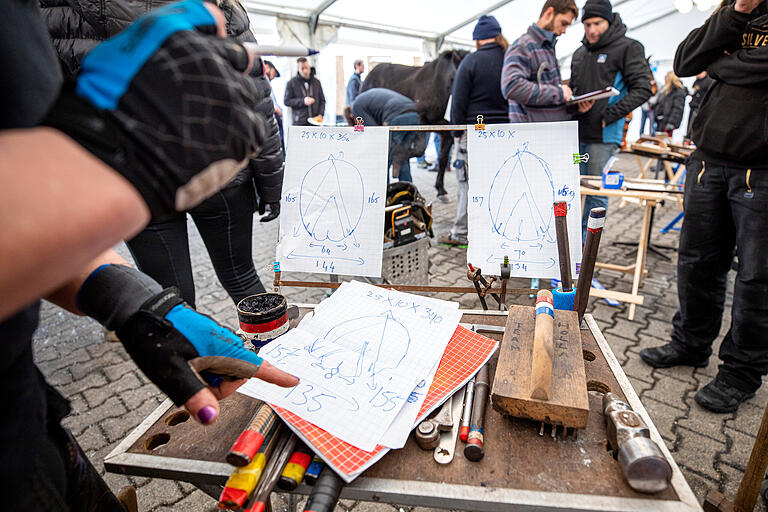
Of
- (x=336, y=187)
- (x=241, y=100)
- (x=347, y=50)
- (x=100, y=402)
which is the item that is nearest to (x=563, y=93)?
(x=336, y=187)

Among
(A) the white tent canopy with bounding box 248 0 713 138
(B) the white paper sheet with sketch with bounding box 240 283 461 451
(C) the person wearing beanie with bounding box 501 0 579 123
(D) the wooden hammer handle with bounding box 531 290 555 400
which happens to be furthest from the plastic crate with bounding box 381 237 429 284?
(A) the white tent canopy with bounding box 248 0 713 138

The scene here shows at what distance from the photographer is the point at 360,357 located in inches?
43.7

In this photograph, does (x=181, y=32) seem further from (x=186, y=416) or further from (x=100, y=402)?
(x=100, y=402)

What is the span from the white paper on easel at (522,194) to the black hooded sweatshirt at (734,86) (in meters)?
0.87

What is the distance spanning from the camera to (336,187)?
5.86 ft

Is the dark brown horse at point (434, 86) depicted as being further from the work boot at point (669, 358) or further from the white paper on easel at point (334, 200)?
the white paper on easel at point (334, 200)

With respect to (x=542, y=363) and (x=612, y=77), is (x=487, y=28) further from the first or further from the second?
(x=542, y=363)

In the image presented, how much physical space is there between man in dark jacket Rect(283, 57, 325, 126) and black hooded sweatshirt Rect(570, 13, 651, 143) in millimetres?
4922

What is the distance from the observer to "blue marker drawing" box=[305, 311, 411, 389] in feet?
3.48

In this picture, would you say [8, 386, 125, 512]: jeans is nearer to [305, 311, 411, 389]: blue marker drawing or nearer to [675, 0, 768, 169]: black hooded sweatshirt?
[305, 311, 411, 389]: blue marker drawing

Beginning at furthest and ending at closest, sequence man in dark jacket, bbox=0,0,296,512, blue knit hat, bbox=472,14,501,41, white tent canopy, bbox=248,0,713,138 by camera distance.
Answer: white tent canopy, bbox=248,0,713,138 → blue knit hat, bbox=472,14,501,41 → man in dark jacket, bbox=0,0,296,512

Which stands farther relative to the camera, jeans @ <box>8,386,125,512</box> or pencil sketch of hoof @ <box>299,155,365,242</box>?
pencil sketch of hoof @ <box>299,155,365,242</box>

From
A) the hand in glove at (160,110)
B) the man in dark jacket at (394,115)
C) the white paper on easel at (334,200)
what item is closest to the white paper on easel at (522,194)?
the white paper on easel at (334,200)

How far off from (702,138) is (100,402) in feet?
11.4
